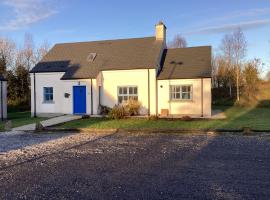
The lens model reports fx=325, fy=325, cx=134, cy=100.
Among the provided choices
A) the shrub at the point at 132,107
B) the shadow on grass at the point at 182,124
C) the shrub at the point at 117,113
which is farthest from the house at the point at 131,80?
the shadow on grass at the point at 182,124

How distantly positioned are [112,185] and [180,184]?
141 centimetres

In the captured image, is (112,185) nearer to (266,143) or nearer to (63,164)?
(63,164)

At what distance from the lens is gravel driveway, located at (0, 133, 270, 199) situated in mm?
6230

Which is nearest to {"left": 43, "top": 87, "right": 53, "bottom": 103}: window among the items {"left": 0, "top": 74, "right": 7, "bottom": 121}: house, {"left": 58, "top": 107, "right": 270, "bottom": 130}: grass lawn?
{"left": 0, "top": 74, "right": 7, "bottom": 121}: house

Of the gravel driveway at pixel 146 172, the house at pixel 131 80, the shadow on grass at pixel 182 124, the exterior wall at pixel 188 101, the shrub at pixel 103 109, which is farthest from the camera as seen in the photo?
the shrub at pixel 103 109

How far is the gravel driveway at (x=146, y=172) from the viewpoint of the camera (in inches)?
245

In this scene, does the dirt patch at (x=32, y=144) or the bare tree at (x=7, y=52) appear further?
the bare tree at (x=7, y=52)

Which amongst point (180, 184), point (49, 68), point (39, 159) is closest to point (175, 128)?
point (39, 159)

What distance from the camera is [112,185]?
6758mm

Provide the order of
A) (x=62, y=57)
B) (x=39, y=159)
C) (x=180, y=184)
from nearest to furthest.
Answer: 1. (x=180, y=184)
2. (x=39, y=159)
3. (x=62, y=57)

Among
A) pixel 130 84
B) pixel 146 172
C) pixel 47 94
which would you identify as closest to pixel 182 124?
pixel 130 84

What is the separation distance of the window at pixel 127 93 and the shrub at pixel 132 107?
80cm

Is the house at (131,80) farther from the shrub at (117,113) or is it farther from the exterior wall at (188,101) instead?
the shrub at (117,113)

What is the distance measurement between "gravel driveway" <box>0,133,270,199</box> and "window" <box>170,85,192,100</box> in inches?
465
